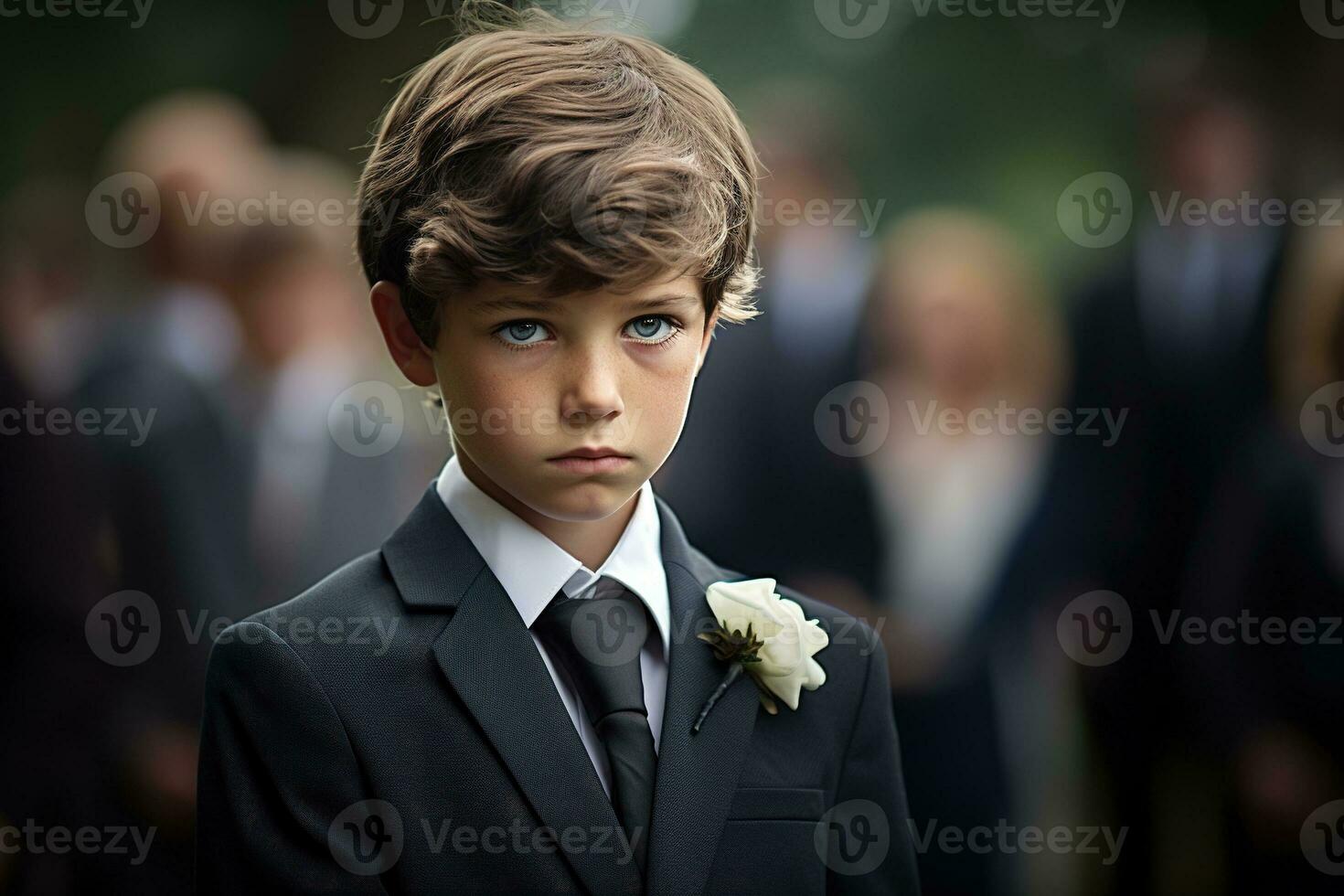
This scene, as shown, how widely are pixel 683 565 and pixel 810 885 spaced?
1.16 ft

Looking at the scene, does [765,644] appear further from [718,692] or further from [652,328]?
[652,328]

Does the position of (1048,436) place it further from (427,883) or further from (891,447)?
(427,883)

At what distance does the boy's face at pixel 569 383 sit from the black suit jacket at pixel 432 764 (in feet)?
0.48

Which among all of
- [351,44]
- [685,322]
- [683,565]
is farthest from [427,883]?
[351,44]

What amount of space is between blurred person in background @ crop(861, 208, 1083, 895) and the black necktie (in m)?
1.20

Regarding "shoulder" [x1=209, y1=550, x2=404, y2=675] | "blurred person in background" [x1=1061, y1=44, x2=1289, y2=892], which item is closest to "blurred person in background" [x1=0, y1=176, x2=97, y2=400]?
"shoulder" [x1=209, y1=550, x2=404, y2=675]

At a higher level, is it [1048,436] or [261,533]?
[1048,436]

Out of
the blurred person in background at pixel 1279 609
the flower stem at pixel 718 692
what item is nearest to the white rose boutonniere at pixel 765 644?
the flower stem at pixel 718 692

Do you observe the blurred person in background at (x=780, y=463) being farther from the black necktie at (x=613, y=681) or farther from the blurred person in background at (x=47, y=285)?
the blurred person in background at (x=47, y=285)

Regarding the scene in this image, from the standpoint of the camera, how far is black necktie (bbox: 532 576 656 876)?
1168mm

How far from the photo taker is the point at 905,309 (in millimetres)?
2572

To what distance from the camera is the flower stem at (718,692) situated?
4.03ft

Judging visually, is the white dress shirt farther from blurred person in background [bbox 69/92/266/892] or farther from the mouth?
blurred person in background [bbox 69/92/266/892]

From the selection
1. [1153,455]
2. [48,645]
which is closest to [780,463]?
[1153,455]
